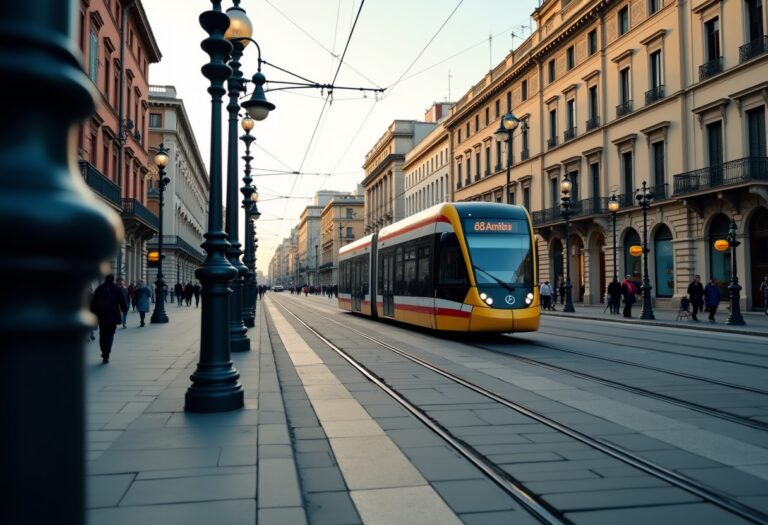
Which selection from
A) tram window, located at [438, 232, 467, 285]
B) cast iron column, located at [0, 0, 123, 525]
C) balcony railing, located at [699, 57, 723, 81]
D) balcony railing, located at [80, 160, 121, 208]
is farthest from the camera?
balcony railing, located at [699, 57, 723, 81]

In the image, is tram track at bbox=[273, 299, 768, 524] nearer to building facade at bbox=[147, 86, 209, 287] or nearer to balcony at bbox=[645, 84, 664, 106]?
balcony at bbox=[645, 84, 664, 106]

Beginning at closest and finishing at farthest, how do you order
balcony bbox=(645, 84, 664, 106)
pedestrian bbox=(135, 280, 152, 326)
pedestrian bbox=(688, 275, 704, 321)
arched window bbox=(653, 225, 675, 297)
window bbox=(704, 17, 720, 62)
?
pedestrian bbox=(135, 280, 152, 326) → pedestrian bbox=(688, 275, 704, 321) → window bbox=(704, 17, 720, 62) → arched window bbox=(653, 225, 675, 297) → balcony bbox=(645, 84, 664, 106)

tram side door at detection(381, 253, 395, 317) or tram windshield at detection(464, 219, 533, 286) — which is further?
tram side door at detection(381, 253, 395, 317)

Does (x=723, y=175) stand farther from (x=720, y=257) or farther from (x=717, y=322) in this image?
(x=717, y=322)

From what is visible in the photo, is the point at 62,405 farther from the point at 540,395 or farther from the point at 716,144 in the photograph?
the point at 716,144

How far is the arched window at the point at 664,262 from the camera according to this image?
106 feet

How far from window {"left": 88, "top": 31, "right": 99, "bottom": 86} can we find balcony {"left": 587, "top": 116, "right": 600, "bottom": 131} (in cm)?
2621

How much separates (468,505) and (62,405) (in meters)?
3.59

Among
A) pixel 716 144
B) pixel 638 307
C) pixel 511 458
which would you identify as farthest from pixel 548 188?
pixel 511 458

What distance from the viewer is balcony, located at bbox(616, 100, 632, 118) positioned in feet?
116

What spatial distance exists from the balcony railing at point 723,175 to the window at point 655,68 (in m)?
5.49

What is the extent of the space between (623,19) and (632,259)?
12.8 metres

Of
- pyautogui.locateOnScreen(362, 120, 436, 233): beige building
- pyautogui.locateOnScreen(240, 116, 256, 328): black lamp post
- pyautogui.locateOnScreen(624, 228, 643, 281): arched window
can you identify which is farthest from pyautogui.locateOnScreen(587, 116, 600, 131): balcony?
pyautogui.locateOnScreen(362, 120, 436, 233): beige building

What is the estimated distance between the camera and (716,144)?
96.0 feet
